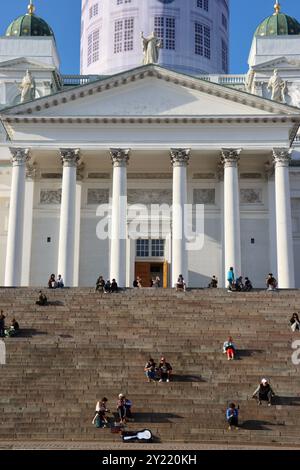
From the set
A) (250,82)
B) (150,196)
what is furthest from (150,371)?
(250,82)

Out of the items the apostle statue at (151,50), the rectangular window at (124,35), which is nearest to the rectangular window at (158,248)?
the apostle statue at (151,50)

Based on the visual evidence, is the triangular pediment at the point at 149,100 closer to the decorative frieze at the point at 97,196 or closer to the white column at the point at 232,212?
the white column at the point at 232,212

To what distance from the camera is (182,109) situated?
115ft

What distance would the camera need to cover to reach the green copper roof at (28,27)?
48156 mm

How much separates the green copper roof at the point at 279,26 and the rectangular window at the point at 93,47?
14279mm

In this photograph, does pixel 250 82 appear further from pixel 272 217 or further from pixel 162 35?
pixel 162 35

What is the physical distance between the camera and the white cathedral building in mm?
33906

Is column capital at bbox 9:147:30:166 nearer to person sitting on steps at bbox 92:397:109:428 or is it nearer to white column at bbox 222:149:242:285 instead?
white column at bbox 222:149:242:285

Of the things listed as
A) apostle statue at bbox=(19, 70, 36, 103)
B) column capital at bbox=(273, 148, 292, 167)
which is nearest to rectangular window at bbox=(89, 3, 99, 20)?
apostle statue at bbox=(19, 70, 36, 103)

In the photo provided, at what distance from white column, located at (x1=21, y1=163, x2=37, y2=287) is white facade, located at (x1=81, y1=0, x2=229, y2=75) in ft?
63.9

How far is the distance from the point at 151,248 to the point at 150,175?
13.2ft

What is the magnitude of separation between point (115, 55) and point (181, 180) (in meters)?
24.2

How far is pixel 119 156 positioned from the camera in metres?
34.9
